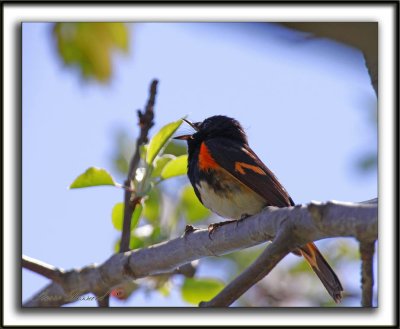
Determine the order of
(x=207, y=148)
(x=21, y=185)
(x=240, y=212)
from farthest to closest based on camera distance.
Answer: (x=207, y=148) → (x=240, y=212) → (x=21, y=185)

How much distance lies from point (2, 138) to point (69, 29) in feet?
1.76

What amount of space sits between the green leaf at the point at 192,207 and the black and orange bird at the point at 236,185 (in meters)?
0.04

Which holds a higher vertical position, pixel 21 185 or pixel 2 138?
pixel 2 138

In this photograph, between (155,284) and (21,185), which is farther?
(155,284)

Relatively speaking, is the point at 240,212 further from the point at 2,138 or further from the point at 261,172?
the point at 2,138

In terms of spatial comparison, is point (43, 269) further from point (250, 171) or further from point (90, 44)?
point (250, 171)

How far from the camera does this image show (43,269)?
2.26m

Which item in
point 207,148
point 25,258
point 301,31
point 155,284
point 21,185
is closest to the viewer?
point 301,31

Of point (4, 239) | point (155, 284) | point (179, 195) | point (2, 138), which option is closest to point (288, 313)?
point (155, 284)

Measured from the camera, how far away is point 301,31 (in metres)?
0.76

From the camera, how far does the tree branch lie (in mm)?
1532

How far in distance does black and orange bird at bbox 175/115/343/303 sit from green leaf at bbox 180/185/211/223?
0.13ft

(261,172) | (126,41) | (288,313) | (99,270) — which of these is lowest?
(288,313)

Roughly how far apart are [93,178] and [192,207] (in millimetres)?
627
